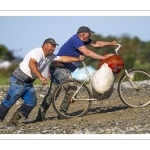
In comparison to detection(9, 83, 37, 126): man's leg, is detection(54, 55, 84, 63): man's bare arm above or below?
above

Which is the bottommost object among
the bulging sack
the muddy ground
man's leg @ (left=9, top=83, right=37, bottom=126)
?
the muddy ground

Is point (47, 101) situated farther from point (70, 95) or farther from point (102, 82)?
point (102, 82)

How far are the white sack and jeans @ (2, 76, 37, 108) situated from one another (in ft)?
4.35

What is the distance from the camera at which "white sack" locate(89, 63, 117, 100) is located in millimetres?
10133

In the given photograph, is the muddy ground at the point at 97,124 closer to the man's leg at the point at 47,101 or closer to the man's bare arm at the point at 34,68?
the man's leg at the point at 47,101

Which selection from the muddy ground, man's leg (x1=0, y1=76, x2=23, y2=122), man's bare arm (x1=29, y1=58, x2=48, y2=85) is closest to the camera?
the muddy ground

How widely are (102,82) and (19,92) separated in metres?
1.75

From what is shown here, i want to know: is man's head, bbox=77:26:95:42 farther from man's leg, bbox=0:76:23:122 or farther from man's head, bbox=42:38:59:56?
man's leg, bbox=0:76:23:122

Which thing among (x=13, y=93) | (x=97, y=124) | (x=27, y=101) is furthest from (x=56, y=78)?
(x=97, y=124)

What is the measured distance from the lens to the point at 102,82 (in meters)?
10.1

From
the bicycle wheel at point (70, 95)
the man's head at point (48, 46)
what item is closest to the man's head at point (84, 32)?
the man's head at point (48, 46)

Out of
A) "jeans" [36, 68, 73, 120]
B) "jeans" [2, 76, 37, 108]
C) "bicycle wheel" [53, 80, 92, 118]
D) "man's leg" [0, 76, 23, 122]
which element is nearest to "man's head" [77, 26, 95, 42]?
"jeans" [36, 68, 73, 120]

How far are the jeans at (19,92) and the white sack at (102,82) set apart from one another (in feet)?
4.35

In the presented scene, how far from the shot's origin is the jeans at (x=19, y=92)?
10.1 meters
